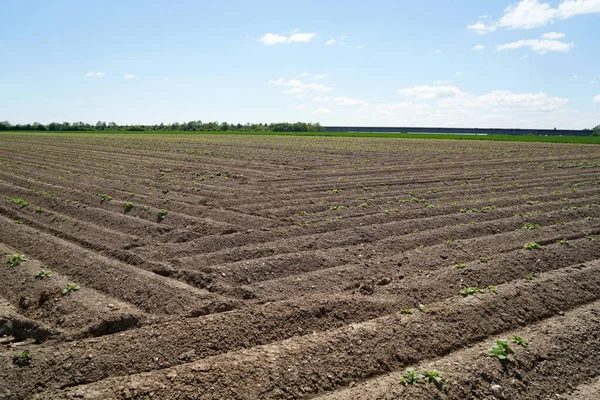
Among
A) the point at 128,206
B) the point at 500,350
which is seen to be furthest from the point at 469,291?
the point at 128,206

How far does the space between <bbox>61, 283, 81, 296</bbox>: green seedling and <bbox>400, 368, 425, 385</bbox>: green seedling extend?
14.9 ft

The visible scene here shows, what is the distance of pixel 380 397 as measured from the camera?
4.12 meters

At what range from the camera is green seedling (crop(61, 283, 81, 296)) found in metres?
6.20

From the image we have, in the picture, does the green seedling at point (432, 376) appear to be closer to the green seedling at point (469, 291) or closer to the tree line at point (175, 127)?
the green seedling at point (469, 291)

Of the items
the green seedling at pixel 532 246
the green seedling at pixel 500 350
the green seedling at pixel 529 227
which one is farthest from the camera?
the green seedling at pixel 529 227

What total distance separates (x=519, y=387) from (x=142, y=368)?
12.1 feet

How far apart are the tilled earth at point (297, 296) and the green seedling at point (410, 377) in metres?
0.06

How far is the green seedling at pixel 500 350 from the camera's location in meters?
4.77

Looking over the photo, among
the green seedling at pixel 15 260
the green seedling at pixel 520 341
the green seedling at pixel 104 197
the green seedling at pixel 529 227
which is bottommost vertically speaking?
the green seedling at pixel 520 341

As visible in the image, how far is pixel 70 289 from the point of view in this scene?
6.30 metres

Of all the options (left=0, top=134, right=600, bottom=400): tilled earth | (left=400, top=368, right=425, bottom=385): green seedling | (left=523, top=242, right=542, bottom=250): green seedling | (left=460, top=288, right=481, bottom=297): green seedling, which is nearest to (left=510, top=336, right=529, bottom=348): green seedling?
(left=0, top=134, right=600, bottom=400): tilled earth

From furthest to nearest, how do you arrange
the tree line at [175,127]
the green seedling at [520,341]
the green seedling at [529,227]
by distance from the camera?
the tree line at [175,127]
the green seedling at [529,227]
the green seedling at [520,341]

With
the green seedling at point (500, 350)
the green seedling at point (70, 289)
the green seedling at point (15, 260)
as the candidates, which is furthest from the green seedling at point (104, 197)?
the green seedling at point (500, 350)

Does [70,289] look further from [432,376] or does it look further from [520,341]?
[520,341]
